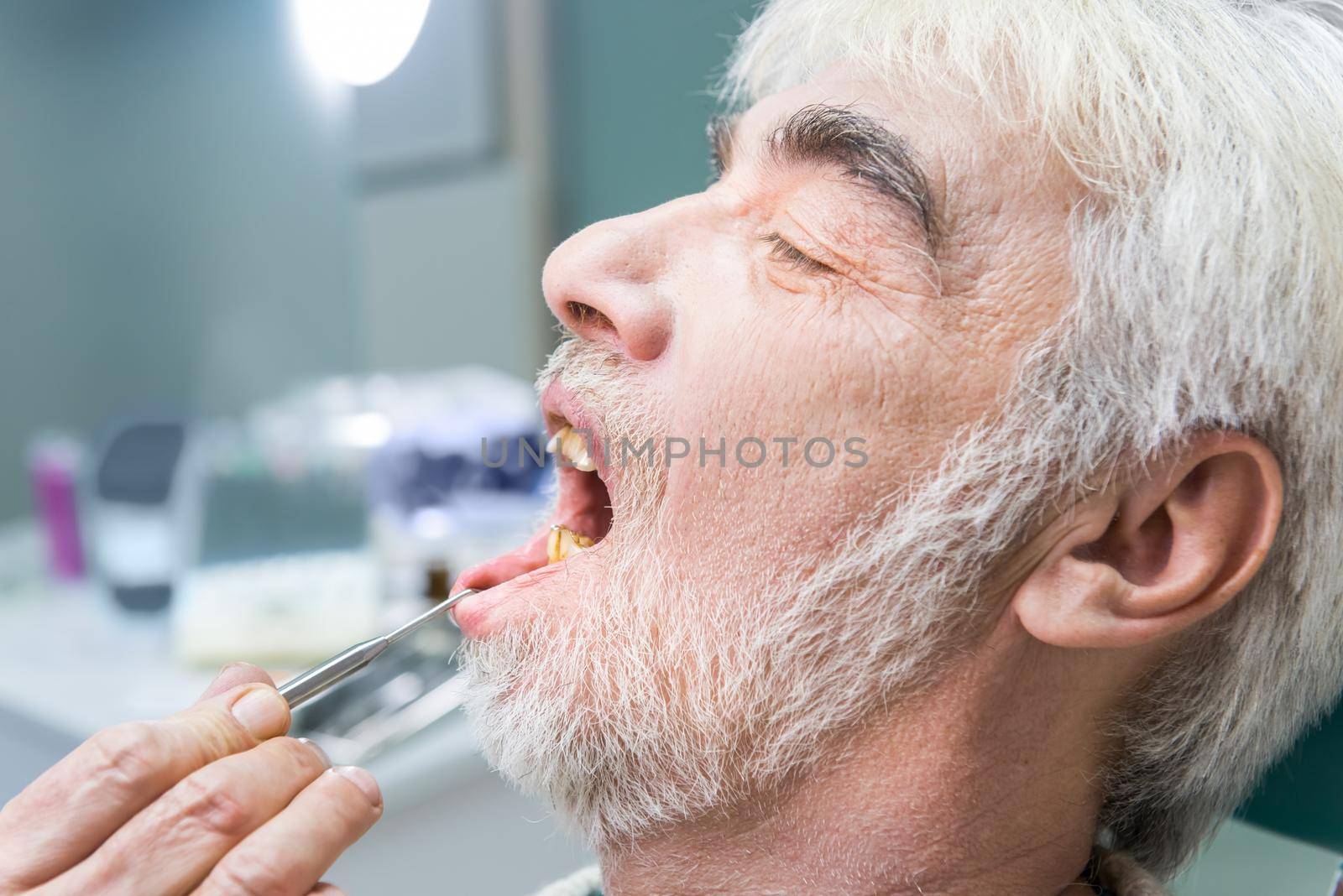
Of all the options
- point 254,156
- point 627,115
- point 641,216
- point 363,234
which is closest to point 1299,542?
point 641,216

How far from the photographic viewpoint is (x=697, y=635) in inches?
26.6

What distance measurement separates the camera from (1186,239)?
2.03 ft

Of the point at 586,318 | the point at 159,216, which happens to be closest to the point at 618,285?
the point at 586,318

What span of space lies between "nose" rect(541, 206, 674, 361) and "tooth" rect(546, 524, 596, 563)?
0.17m

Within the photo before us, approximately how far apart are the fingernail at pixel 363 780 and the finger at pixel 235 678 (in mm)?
90

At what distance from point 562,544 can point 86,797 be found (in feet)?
1.22

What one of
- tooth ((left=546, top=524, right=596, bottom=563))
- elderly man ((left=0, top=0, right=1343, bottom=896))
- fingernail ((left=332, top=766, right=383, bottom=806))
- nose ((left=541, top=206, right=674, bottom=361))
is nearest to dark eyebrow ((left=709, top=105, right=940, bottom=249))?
elderly man ((left=0, top=0, right=1343, bottom=896))

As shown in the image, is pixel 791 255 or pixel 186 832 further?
pixel 791 255

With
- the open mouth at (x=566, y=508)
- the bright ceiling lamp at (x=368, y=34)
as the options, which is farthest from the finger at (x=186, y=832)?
the bright ceiling lamp at (x=368, y=34)

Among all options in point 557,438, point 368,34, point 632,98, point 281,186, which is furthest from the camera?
point 281,186

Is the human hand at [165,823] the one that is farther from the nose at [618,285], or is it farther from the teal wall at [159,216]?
the teal wall at [159,216]

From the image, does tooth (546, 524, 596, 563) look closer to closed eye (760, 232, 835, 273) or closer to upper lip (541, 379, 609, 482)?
upper lip (541, 379, 609, 482)

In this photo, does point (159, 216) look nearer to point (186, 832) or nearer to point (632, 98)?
point (632, 98)

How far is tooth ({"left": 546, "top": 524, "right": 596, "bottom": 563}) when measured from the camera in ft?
2.67
